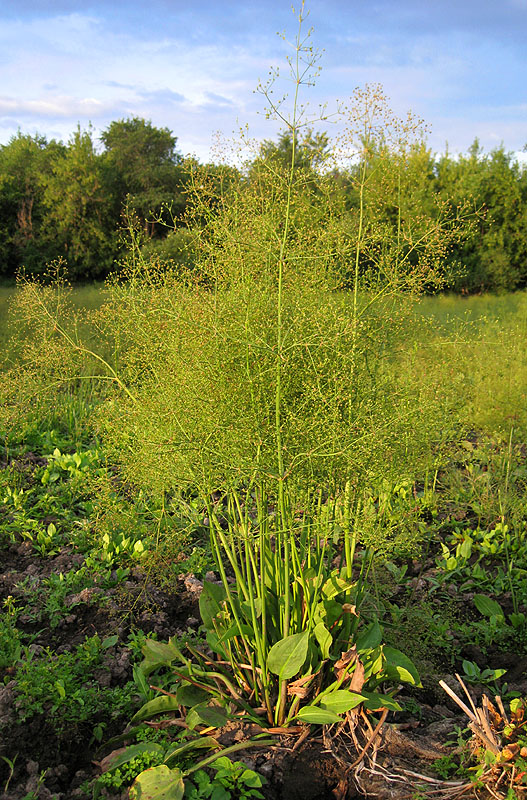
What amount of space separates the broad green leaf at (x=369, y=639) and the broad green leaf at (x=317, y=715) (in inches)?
13.6

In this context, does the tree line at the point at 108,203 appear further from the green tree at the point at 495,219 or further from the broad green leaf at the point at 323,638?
the broad green leaf at the point at 323,638

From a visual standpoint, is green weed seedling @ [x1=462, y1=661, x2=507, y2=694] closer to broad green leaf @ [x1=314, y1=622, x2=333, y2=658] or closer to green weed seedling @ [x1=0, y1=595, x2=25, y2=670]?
broad green leaf @ [x1=314, y1=622, x2=333, y2=658]

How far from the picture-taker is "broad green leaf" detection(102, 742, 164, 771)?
7.47 feet

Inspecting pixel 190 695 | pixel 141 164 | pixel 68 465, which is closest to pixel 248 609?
pixel 190 695

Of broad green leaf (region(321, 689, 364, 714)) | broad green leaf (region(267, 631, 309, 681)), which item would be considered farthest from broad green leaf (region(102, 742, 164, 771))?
broad green leaf (region(321, 689, 364, 714))

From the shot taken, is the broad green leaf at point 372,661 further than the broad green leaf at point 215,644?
No

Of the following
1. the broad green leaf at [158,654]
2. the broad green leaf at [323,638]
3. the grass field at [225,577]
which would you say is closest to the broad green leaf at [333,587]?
the grass field at [225,577]

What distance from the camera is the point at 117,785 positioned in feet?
7.17

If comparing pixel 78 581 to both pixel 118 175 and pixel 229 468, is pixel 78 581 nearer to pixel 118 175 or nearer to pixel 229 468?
pixel 229 468

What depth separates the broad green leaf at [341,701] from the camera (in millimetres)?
2215

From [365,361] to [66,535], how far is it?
8.28ft

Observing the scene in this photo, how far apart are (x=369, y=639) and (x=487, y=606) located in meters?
1.25

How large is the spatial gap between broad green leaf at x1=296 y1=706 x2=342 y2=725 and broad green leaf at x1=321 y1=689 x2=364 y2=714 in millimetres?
22

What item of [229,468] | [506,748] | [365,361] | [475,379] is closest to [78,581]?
[229,468]
